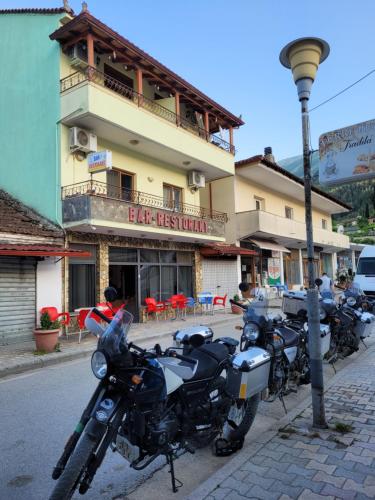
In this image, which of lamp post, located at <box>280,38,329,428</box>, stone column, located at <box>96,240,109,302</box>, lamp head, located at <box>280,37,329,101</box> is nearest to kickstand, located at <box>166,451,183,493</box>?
lamp post, located at <box>280,38,329,428</box>

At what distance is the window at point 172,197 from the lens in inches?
635

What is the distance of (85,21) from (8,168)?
576cm

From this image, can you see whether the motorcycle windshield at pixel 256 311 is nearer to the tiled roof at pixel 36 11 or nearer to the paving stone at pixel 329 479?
the paving stone at pixel 329 479

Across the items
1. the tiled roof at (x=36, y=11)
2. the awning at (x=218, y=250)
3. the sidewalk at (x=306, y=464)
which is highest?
the tiled roof at (x=36, y=11)

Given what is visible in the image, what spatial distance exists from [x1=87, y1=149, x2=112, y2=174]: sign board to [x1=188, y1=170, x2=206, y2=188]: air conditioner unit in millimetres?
6263

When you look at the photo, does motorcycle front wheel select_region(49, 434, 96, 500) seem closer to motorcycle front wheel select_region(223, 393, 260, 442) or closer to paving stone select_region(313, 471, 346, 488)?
motorcycle front wheel select_region(223, 393, 260, 442)

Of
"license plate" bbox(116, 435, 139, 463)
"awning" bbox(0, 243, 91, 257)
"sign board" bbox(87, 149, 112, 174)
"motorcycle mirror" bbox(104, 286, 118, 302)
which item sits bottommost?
"license plate" bbox(116, 435, 139, 463)

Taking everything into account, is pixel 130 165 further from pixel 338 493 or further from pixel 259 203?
pixel 338 493

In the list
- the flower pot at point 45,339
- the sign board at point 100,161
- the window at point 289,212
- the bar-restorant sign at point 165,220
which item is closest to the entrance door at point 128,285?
the bar-restorant sign at point 165,220

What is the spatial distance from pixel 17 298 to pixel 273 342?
330 inches

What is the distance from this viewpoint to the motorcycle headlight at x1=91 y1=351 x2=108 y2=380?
2422mm

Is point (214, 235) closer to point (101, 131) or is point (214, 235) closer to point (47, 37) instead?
point (101, 131)

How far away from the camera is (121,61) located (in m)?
13.5

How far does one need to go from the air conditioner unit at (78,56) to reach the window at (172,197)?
5.74m
